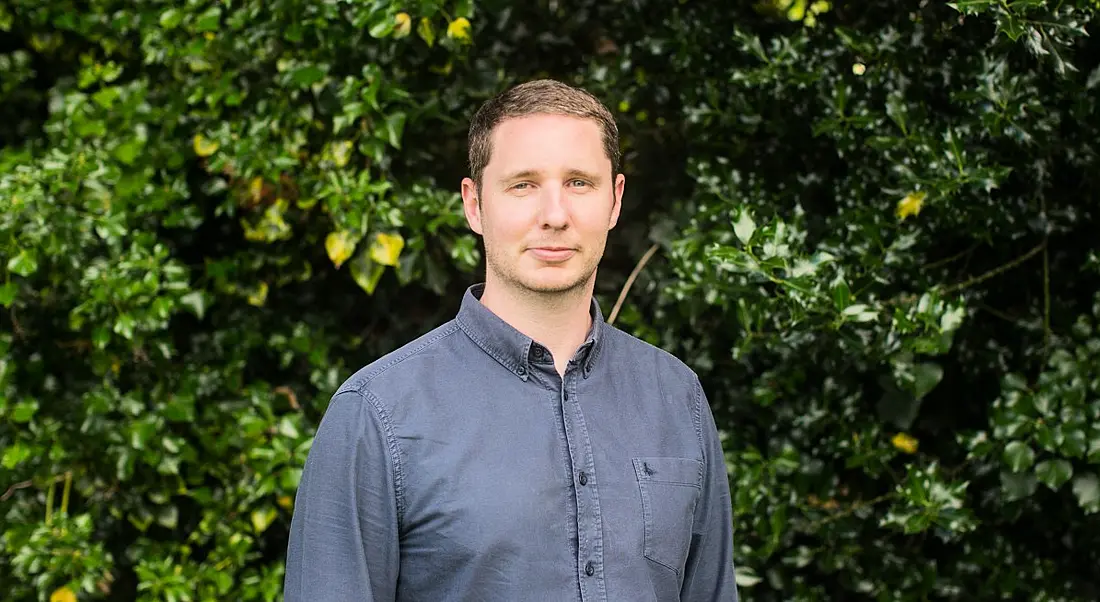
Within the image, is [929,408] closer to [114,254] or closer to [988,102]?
[988,102]

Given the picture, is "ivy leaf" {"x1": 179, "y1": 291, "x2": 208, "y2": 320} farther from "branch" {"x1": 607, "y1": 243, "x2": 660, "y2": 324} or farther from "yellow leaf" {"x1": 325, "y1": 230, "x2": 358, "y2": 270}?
"branch" {"x1": 607, "y1": 243, "x2": 660, "y2": 324}

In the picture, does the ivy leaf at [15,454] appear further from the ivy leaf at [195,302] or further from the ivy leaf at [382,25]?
the ivy leaf at [382,25]

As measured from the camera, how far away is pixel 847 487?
9.53 ft

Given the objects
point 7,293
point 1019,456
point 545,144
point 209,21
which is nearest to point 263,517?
point 7,293

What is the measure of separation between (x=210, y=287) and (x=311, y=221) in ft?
1.08

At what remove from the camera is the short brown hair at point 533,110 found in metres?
1.67

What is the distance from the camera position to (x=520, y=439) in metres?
1.59

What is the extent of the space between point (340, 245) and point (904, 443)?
138cm

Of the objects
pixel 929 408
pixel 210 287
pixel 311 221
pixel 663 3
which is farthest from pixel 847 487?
pixel 210 287

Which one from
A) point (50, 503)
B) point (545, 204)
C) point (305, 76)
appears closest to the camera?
point (545, 204)

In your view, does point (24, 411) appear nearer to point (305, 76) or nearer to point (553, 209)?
point (305, 76)

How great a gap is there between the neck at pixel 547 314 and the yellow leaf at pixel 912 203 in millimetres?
1100

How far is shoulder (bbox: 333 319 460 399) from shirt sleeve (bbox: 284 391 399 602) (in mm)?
29

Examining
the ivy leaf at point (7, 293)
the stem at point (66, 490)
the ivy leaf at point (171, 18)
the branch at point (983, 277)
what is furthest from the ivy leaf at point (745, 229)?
the stem at point (66, 490)
